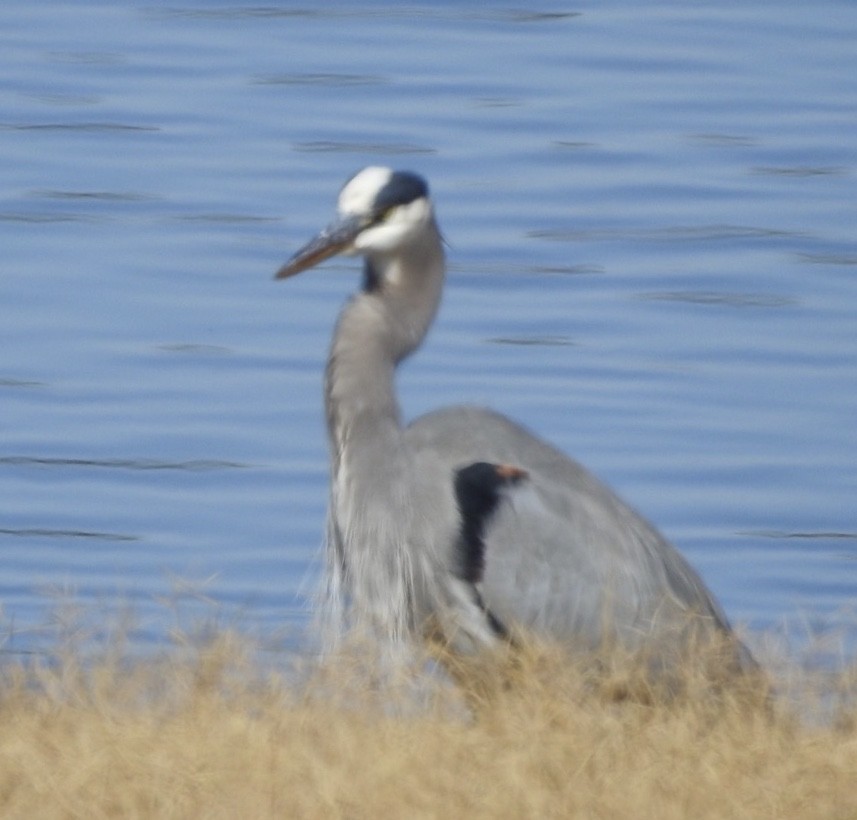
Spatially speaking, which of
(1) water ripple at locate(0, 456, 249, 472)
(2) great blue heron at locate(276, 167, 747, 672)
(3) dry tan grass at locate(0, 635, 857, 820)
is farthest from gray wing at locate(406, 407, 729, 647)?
(1) water ripple at locate(0, 456, 249, 472)

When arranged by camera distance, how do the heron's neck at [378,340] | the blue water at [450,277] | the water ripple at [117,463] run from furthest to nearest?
the water ripple at [117,463] < the blue water at [450,277] < the heron's neck at [378,340]

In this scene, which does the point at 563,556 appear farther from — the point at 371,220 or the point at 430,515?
the point at 371,220

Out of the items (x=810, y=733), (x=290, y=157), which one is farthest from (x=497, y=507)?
(x=290, y=157)

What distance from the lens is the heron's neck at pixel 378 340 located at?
248 inches

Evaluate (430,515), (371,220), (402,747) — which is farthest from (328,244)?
(402,747)

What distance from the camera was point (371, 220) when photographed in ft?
20.9

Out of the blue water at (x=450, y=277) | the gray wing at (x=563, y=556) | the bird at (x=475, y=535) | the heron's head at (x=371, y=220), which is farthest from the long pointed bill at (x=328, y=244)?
the blue water at (x=450, y=277)

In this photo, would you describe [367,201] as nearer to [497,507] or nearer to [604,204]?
[497,507]

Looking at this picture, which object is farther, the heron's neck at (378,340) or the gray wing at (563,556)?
the heron's neck at (378,340)

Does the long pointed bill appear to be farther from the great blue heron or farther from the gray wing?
the gray wing

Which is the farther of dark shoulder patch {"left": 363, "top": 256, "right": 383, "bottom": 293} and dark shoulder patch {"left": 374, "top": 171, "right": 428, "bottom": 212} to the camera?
dark shoulder patch {"left": 363, "top": 256, "right": 383, "bottom": 293}

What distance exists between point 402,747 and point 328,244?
6.15 feet

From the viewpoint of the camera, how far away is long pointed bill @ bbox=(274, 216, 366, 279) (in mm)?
6328

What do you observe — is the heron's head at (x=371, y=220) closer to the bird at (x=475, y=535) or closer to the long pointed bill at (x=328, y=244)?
the long pointed bill at (x=328, y=244)
